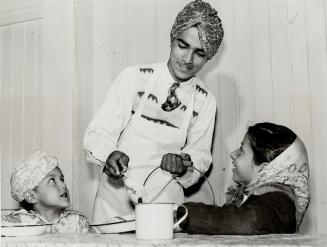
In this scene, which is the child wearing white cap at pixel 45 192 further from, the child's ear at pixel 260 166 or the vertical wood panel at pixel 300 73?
the vertical wood panel at pixel 300 73

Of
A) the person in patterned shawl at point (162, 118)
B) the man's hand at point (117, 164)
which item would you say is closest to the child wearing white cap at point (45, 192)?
the person in patterned shawl at point (162, 118)

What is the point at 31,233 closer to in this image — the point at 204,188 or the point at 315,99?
the point at 204,188

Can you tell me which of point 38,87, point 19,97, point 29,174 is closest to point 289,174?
point 29,174

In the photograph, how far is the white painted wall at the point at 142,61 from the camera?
6.48 ft

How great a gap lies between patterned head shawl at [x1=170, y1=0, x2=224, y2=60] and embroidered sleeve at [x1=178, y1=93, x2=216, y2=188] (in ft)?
0.73

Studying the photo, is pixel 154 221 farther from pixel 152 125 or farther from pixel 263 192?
pixel 152 125

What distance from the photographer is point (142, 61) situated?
2232 mm

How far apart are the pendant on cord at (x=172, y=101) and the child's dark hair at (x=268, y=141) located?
33 centimetres

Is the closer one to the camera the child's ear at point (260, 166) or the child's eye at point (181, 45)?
the child's ear at point (260, 166)

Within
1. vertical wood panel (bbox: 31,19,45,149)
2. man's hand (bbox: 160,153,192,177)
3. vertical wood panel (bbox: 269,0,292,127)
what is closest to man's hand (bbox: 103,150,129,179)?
man's hand (bbox: 160,153,192,177)

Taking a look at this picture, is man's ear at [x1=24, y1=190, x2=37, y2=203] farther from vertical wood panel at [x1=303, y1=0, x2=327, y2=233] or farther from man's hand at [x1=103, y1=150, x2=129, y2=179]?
vertical wood panel at [x1=303, y1=0, x2=327, y2=233]

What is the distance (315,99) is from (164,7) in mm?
765

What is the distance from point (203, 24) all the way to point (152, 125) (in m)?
0.39

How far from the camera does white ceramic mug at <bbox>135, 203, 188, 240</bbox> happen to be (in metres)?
0.90
